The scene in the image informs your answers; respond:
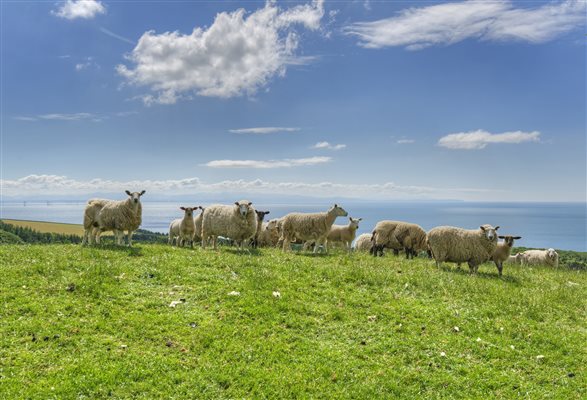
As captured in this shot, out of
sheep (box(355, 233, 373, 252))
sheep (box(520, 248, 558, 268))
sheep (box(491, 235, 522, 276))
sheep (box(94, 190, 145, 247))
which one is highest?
sheep (box(94, 190, 145, 247))

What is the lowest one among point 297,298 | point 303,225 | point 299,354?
point 299,354

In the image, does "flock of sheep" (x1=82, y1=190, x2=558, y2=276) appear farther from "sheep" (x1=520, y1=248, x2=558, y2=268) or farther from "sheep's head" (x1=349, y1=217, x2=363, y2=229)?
"sheep" (x1=520, y1=248, x2=558, y2=268)

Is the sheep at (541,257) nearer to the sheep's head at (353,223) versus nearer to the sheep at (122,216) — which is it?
the sheep's head at (353,223)

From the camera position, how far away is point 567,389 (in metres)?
9.31

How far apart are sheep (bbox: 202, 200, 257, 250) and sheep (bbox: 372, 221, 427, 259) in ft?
28.6

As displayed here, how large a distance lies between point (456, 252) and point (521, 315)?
7458 mm

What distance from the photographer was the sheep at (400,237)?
26.5m

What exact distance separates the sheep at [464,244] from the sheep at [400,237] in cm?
572

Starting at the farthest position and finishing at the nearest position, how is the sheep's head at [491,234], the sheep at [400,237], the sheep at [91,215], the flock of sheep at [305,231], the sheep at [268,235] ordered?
1. the sheep at [268,235]
2. the sheep at [400,237]
3. the sheep at [91,215]
4. the flock of sheep at [305,231]
5. the sheep's head at [491,234]

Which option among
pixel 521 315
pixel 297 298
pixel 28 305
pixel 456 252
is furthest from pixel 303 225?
pixel 28 305

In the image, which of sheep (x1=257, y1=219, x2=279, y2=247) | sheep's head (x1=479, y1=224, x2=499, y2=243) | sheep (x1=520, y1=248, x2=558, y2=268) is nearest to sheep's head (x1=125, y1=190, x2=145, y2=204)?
sheep (x1=257, y1=219, x2=279, y2=247)

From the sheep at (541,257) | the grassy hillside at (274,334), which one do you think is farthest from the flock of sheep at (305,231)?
the sheep at (541,257)

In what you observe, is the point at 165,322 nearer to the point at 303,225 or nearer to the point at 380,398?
the point at 380,398

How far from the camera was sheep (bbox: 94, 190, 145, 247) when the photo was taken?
74.5 feet
